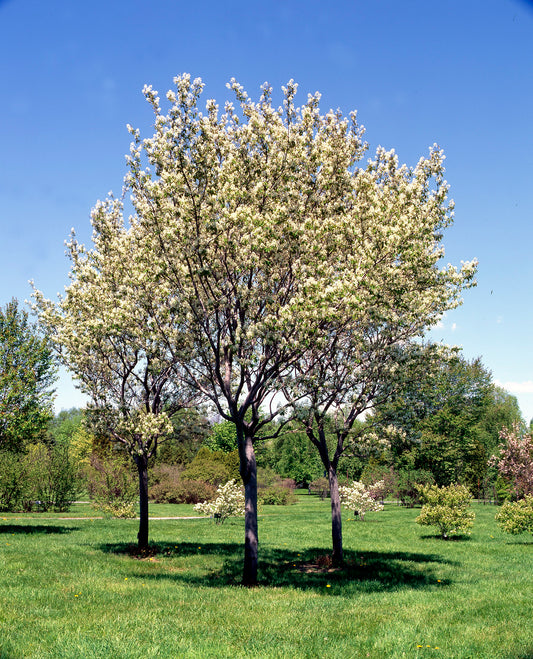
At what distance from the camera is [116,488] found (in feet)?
104

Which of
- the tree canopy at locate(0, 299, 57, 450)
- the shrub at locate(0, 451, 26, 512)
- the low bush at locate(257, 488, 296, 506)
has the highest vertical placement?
the tree canopy at locate(0, 299, 57, 450)

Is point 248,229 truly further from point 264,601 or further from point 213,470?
point 213,470

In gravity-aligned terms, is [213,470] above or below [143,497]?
below

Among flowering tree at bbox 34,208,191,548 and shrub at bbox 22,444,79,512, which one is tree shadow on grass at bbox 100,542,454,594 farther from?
shrub at bbox 22,444,79,512

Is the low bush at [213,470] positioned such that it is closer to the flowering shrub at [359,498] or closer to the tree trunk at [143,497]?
the flowering shrub at [359,498]

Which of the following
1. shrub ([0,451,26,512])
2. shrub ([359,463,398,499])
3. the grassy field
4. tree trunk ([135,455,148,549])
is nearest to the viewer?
the grassy field

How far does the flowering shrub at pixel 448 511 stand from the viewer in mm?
23312

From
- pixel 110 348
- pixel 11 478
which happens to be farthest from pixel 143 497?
pixel 11 478

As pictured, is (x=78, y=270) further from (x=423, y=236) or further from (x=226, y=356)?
(x=423, y=236)

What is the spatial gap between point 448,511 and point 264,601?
15044mm

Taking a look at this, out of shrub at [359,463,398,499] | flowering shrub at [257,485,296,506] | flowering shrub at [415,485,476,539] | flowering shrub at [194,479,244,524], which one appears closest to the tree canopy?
flowering shrub at [194,479,244,524]

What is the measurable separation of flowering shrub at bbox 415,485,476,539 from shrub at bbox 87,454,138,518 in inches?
675

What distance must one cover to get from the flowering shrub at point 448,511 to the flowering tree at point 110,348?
43.0 ft

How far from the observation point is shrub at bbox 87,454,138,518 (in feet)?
101
